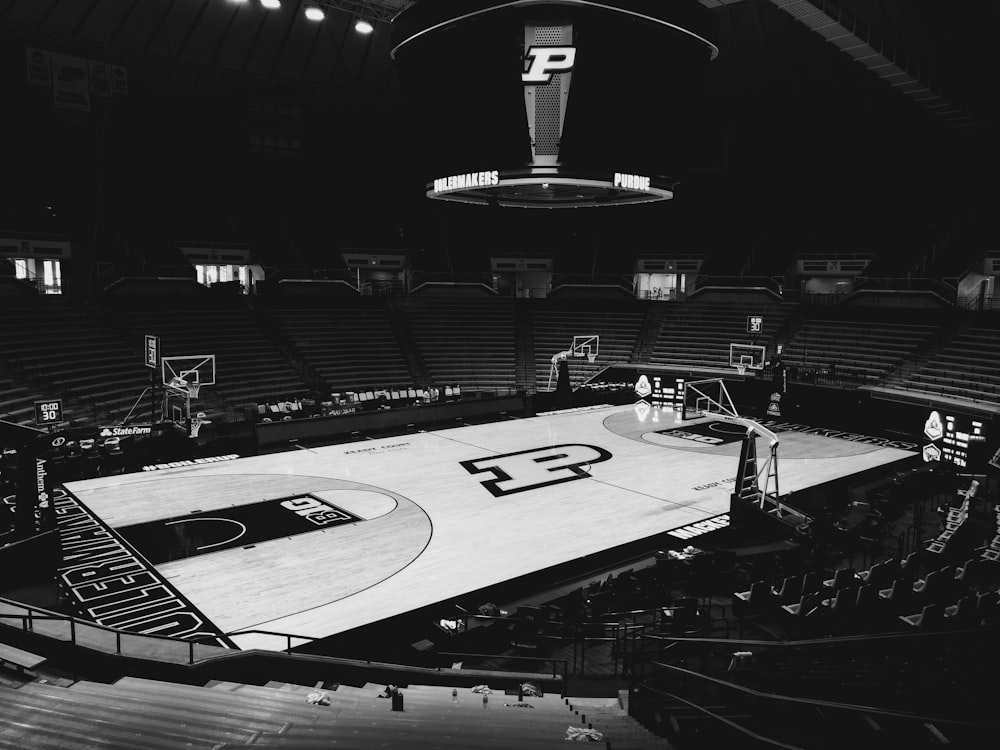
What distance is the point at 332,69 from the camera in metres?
32.2

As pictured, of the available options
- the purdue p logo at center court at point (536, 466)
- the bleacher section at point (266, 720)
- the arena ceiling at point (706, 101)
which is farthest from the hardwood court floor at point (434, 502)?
the arena ceiling at point (706, 101)

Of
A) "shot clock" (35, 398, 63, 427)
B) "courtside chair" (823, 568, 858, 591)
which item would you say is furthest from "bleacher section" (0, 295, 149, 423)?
"courtside chair" (823, 568, 858, 591)

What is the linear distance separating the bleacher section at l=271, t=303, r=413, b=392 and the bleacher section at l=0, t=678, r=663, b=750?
76.8 feet

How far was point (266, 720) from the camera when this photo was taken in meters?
6.48

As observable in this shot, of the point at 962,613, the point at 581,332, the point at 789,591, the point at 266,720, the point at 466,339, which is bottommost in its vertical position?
the point at 789,591

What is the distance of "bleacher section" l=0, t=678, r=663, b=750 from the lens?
5707 millimetres

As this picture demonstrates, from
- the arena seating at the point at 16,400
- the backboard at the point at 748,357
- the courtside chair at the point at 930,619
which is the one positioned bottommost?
the courtside chair at the point at 930,619

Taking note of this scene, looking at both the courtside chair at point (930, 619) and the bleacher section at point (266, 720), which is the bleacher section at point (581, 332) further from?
the bleacher section at point (266, 720)

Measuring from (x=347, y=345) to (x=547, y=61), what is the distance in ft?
61.0

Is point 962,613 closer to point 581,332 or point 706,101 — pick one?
point 581,332

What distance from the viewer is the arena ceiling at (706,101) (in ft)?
82.2

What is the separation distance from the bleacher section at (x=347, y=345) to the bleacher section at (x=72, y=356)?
676 cm

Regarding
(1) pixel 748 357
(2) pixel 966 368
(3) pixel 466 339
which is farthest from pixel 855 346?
(3) pixel 466 339

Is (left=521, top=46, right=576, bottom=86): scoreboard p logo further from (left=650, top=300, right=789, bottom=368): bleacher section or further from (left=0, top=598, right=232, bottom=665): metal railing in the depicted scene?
(left=650, top=300, right=789, bottom=368): bleacher section
